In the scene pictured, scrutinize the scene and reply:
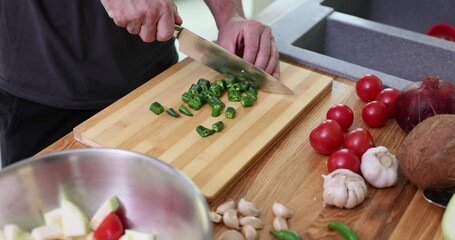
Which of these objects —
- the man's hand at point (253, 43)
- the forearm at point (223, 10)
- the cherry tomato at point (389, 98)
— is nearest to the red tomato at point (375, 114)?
the cherry tomato at point (389, 98)

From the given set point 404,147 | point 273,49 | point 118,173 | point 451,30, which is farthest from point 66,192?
point 451,30

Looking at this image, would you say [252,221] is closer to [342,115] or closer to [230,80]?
[342,115]

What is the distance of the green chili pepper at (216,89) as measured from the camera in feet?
3.70

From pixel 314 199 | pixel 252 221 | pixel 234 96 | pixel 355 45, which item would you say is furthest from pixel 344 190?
pixel 355 45

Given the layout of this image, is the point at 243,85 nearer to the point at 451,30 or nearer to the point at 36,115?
the point at 36,115

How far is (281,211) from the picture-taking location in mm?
817

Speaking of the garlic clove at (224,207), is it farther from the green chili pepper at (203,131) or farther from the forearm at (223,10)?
the forearm at (223,10)

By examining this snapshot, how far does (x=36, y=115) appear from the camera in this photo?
1.22 meters

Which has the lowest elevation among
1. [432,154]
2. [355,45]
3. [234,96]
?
[355,45]

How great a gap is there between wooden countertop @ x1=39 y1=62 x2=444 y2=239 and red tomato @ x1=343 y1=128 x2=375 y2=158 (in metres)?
0.06

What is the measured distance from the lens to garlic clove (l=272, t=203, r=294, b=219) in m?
0.82

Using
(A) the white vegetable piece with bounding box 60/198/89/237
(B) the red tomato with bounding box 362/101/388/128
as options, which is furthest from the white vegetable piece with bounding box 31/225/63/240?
(B) the red tomato with bounding box 362/101/388/128

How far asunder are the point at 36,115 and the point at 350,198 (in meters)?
0.77

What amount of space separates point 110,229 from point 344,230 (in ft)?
1.15
